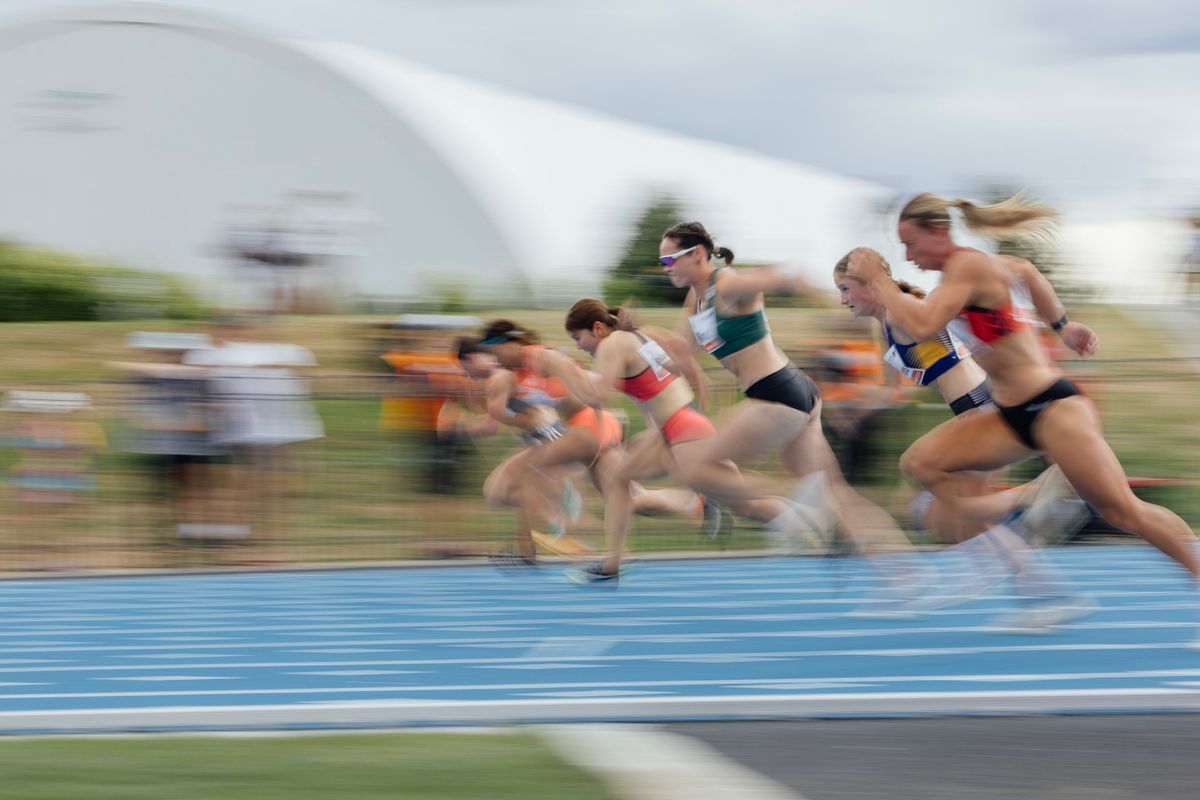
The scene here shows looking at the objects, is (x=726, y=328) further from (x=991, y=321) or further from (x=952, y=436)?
(x=991, y=321)

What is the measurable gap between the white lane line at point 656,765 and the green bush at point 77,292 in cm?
1818

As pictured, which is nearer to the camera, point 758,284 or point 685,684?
point 685,684

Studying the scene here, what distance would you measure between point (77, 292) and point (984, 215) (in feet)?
A: 60.5

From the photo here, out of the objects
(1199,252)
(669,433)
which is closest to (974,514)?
(669,433)

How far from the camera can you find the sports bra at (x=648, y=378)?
27.1 feet

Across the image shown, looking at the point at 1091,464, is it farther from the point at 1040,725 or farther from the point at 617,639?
the point at 617,639

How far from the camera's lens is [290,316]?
20047mm

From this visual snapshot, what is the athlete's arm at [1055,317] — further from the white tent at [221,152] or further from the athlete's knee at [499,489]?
the white tent at [221,152]

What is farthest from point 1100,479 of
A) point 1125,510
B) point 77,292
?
point 77,292

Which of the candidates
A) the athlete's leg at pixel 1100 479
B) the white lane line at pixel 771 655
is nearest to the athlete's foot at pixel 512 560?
the white lane line at pixel 771 655

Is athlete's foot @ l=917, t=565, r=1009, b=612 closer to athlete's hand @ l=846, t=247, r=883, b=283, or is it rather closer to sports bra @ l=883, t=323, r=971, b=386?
sports bra @ l=883, t=323, r=971, b=386

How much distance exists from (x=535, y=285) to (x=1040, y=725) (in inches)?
812

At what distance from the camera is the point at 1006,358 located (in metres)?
6.41

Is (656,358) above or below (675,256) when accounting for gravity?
below
